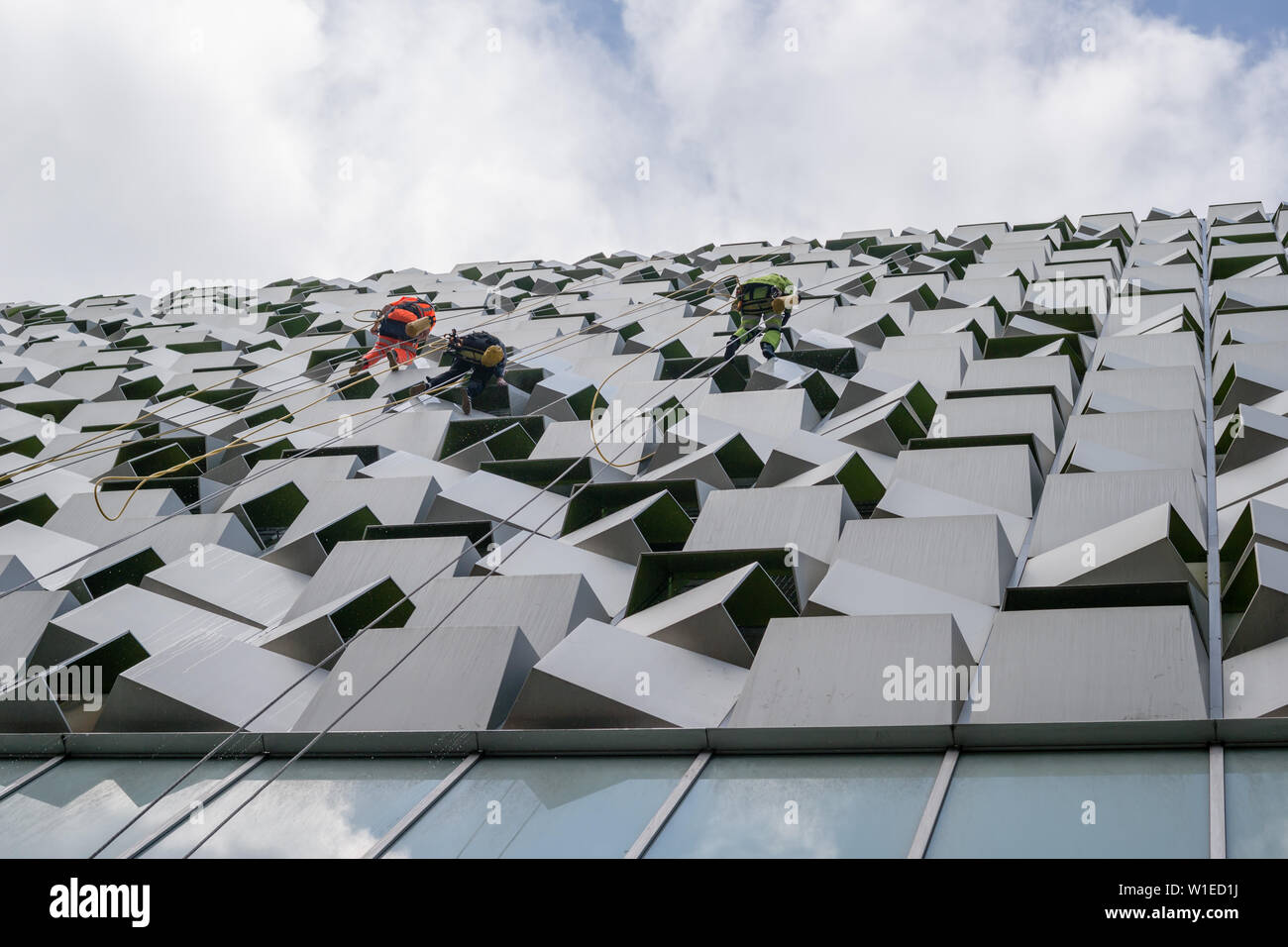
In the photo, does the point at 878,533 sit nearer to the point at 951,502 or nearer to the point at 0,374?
the point at 951,502

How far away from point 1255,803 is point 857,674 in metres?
1.84

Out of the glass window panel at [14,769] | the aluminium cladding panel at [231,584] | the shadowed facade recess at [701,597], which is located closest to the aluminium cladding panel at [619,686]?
the shadowed facade recess at [701,597]

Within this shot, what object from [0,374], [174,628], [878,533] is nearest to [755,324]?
[878,533]

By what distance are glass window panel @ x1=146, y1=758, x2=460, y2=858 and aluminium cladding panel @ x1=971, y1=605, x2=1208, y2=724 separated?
8.87 ft

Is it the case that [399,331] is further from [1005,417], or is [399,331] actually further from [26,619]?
[1005,417]

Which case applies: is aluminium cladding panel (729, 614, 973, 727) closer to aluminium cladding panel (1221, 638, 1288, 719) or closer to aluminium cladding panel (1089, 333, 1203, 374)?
aluminium cladding panel (1221, 638, 1288, 719)

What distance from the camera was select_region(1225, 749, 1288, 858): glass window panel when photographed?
4535mm

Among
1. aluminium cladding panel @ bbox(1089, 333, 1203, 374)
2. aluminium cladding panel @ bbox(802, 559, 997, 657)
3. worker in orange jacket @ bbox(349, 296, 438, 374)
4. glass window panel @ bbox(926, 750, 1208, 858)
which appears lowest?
glass window panel @ bbox(926, 750, 1208, 858)

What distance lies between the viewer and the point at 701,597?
7215 mm

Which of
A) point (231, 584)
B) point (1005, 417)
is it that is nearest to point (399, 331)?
point (231, 584)

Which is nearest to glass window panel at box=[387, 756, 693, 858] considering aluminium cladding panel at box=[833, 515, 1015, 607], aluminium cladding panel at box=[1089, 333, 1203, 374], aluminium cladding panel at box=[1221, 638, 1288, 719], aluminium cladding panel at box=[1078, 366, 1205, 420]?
aluminium cladding panel at box=[833, 515, 1015, 607]

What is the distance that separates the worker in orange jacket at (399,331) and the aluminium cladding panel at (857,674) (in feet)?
32.3
